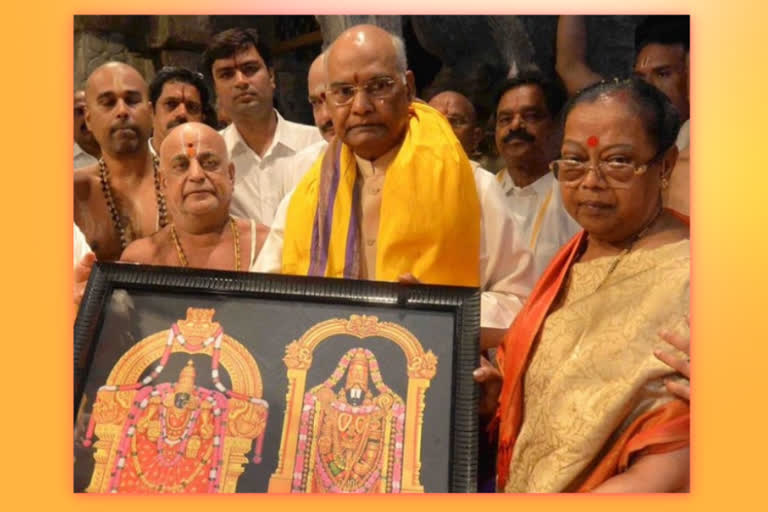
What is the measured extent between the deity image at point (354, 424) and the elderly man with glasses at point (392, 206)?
190 mm

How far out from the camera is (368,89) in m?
2.57

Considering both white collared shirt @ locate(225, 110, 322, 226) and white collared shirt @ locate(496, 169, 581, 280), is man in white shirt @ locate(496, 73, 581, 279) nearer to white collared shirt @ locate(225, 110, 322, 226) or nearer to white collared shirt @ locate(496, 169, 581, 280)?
white collared shirt @ locate(496, 169, 581, 280)

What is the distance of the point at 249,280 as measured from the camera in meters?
2.58

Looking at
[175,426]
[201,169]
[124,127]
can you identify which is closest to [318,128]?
[201,169]

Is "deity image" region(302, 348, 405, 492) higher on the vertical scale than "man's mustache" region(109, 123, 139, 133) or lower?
lower

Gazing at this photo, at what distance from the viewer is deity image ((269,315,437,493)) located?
2.49 meters

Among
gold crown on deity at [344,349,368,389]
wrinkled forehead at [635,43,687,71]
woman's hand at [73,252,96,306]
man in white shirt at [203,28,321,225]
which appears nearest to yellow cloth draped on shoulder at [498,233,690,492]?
gold crown on deity at [344,349,368,389]

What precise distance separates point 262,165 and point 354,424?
2.30ft

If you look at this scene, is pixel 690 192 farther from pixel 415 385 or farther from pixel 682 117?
pixel 415 385

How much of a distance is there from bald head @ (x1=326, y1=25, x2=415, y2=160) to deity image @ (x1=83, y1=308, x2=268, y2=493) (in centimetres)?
63

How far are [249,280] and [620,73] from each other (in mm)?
1064

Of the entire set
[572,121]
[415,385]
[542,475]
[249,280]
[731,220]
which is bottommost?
[542,475]

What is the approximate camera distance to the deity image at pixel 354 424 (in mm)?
2486

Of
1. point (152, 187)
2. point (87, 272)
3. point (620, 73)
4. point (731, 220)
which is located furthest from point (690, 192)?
point (87, 272)
